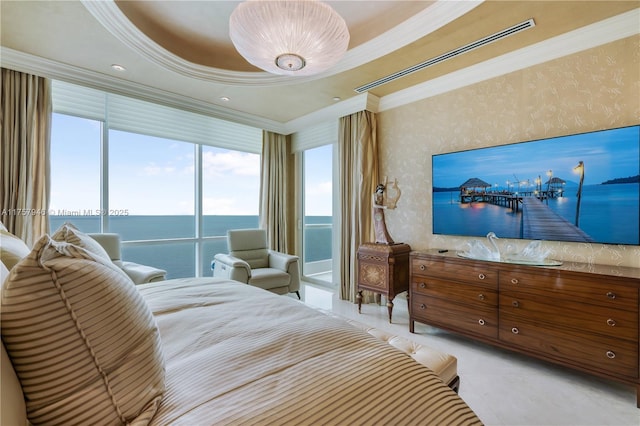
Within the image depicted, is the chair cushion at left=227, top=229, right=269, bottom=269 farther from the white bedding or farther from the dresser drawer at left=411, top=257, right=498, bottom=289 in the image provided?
the white bedding

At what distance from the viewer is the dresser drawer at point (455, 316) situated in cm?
227

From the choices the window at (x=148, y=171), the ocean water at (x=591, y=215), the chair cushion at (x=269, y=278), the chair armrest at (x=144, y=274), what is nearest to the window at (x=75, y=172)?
the window at (x=148, y=171)

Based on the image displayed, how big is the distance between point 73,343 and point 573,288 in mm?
2608

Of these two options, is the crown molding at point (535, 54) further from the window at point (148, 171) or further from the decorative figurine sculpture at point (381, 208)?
the window at point (148, 171)

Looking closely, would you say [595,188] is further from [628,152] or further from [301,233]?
[301,233]

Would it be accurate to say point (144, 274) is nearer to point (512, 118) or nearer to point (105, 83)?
point (105, 83)

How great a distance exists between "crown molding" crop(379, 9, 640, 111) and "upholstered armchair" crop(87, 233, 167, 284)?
3345mm

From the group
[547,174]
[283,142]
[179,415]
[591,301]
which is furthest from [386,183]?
[179,415]

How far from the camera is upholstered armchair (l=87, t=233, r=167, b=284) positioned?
8.79 feet

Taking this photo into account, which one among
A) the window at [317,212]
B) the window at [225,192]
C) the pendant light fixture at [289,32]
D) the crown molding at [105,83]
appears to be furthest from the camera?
the window at [317,212]

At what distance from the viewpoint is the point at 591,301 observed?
1846mm

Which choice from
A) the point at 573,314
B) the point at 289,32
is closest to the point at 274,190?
the point at 289,32

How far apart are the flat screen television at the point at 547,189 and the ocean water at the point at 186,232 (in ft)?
7.87

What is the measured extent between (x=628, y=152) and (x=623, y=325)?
4.00 feet
